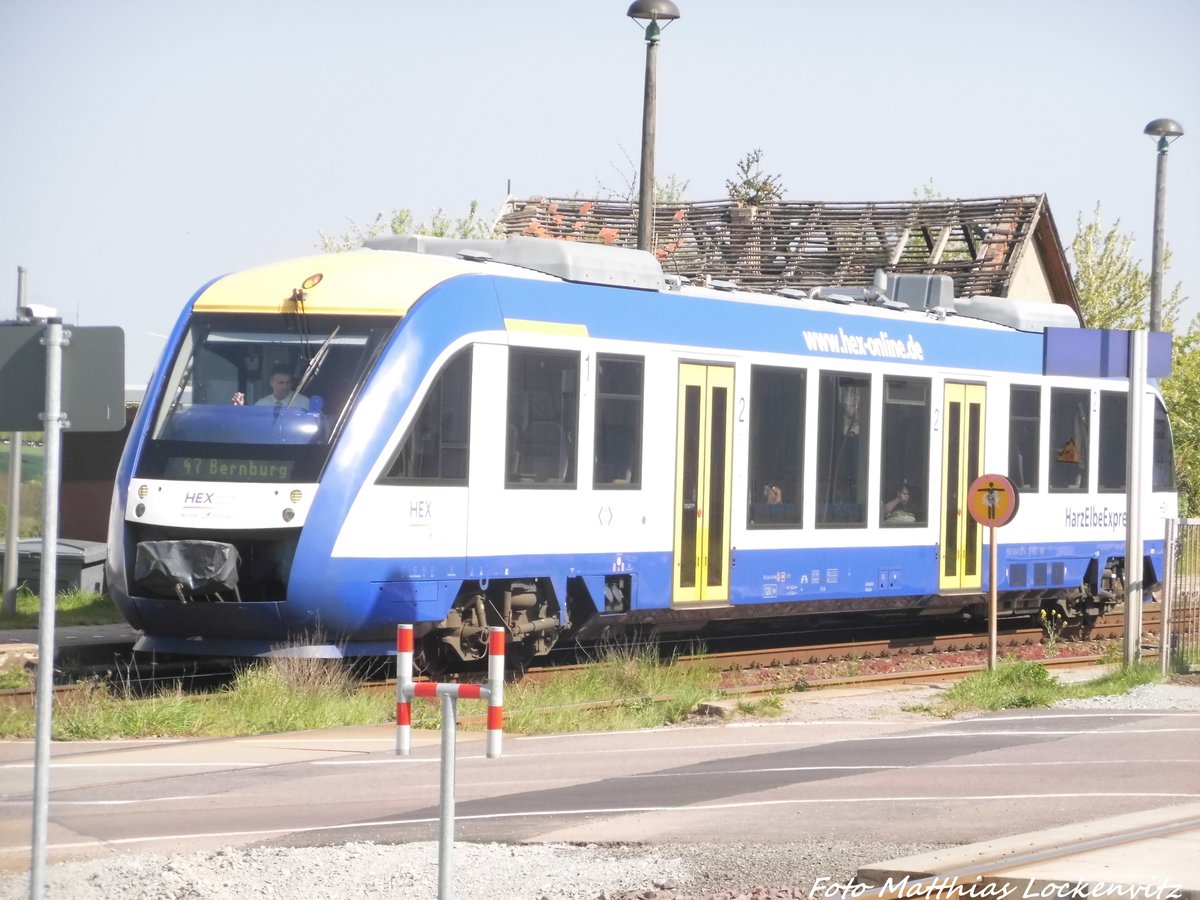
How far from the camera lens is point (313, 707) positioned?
13445mm

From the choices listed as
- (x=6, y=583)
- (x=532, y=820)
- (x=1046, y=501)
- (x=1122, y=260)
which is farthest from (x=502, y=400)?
(x=1122, y=260)

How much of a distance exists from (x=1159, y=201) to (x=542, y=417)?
1784 cm

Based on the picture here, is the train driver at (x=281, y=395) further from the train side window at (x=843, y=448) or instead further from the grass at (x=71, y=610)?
the train side window at (x=843, y=448)

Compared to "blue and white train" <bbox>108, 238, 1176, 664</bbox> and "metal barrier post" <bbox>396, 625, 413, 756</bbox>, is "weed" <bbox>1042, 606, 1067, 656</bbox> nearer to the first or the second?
"blue and white train" <bbox>108, 238, 1176, 664</bbox>

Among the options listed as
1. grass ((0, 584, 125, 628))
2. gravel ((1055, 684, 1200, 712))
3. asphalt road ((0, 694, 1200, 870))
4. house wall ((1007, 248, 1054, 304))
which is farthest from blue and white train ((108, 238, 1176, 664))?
house wall ((1007, 248, 1054, 304))

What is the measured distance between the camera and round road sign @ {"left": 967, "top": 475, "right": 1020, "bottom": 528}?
17172mm

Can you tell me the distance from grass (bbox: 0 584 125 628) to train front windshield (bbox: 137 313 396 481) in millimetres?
5201

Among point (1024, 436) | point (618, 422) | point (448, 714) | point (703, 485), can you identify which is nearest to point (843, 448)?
point (703, 485)

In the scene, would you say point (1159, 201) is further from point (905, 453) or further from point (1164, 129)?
point (905, 453)

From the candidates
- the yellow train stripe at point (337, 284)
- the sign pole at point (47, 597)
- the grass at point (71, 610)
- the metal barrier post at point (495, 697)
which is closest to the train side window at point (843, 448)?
the yellow train stripe at point (337, 284)

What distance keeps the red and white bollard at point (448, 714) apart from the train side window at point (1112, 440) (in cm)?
1560

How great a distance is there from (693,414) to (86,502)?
11.3 metres

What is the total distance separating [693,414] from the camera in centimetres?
1677

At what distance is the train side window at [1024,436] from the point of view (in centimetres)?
2073
